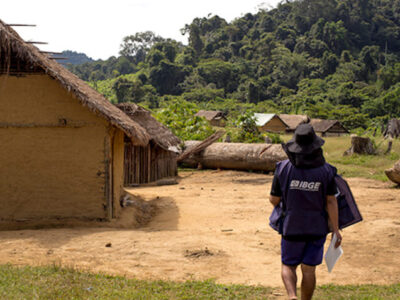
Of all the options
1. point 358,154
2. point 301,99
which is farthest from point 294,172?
point 301,99

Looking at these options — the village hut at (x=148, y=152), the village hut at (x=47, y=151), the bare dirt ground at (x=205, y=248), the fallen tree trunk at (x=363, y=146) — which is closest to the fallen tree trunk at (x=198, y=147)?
the village hut at (x=148, y=152)

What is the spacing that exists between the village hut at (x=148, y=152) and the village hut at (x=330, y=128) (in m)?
24.6

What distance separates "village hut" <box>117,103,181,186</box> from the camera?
1466cm

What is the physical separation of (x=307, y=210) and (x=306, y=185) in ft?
0.73

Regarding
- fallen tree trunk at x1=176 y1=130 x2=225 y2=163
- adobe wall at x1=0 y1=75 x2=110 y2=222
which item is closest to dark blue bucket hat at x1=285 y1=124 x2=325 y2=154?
adobe wall at x1=0 y1=75 x2=110 y2=222

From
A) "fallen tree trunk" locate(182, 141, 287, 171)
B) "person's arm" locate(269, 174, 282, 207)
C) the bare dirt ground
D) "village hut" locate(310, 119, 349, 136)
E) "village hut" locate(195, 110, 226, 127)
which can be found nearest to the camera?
"person's arm" locate(269, 174, 282, 207)

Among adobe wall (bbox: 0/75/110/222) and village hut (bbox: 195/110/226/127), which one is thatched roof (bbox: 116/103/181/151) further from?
village hut (bbox: 195/110/226/127)

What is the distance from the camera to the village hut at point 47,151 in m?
8.51

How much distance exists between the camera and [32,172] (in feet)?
28.1

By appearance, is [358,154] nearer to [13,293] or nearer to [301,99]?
[13,293]

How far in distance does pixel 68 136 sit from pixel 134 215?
91.1 inches

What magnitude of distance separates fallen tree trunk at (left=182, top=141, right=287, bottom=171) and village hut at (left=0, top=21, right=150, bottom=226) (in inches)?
343

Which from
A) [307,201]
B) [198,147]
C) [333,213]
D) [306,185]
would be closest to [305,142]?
[306,185]

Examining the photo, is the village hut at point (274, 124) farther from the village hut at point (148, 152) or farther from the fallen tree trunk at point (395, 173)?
the fallen tree trunk at point (395, 173)
